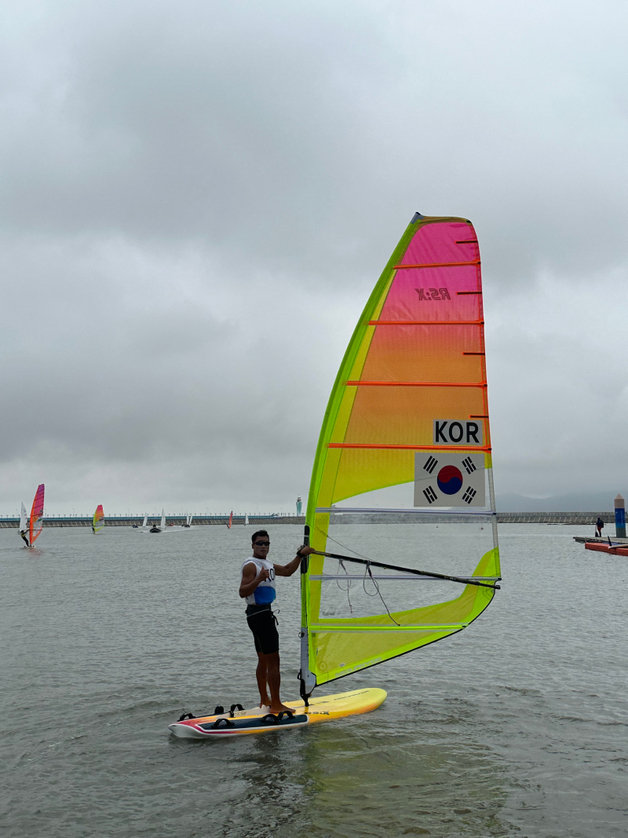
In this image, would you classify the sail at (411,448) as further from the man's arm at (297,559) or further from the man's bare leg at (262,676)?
the man's bare leg at (262,676)

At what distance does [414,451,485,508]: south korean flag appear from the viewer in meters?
6.87

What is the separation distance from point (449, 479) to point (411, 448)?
1.58 ft

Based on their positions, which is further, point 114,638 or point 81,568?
point 81,568

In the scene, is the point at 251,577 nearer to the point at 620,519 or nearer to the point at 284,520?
the point at 620,519

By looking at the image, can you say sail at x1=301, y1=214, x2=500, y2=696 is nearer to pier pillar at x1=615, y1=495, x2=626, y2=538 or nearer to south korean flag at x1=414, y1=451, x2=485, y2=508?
south korean flag at x1=414, y1=451, x2=485, y2=508

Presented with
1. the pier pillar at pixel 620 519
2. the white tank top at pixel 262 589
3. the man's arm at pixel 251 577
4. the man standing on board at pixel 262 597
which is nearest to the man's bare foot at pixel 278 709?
the man standing on board at pixel 262 597

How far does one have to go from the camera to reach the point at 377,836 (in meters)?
4.94

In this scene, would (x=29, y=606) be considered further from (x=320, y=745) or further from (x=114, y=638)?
(x=320, y=745)

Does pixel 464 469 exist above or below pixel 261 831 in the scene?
above

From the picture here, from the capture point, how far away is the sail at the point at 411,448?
271 inches

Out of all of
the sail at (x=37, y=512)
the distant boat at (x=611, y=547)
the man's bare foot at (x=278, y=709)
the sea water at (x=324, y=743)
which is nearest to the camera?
the sea water at (x=324, y=743)

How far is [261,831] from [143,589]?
18979mm

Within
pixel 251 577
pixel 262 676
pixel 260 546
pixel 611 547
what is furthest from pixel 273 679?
pixel 611 547

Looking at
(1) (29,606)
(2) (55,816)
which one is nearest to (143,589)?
(1) (29,606)
